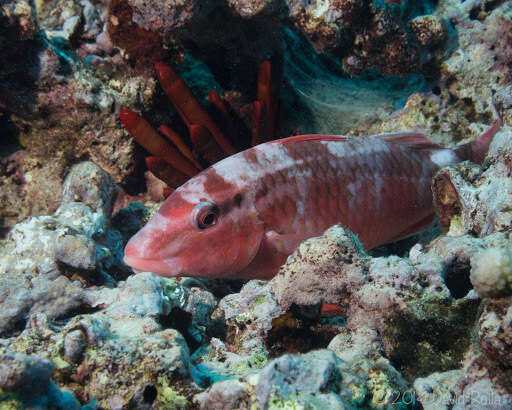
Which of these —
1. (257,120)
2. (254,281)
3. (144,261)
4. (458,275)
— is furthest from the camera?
(257,120)

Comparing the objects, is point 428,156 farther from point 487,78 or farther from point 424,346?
point 424,346

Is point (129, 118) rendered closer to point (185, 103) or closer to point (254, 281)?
point (185, 103)

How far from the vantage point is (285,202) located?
108 inches

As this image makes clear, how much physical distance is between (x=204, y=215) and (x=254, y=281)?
0.58m

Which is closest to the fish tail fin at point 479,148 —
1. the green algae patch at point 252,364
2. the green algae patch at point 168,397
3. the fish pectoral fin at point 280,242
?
the fish pectoral fin at point 280,242

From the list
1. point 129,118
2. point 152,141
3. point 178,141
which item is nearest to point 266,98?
point 178,141

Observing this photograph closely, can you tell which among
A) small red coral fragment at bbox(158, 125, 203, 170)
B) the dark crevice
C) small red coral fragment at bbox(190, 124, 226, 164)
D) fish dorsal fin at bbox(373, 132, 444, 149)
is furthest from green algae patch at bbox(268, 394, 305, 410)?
small red coral fragment at bbox(158, 125, 203, 170)

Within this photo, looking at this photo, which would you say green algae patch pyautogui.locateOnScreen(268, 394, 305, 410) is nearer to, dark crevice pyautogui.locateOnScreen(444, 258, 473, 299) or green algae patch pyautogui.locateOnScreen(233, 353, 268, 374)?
green algae patch pyautogui.locateOnScreen(233, 353, 268, 374)

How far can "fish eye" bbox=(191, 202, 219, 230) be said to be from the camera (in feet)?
7.96

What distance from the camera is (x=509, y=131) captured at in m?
2.26

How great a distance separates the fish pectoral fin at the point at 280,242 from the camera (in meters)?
2.68

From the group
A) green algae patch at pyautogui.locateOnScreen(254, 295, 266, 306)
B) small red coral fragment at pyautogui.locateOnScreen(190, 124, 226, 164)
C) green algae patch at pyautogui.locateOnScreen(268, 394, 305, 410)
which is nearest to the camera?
green algae patch at pyautogui.locateOnScreen(268, 394, 305, 410)

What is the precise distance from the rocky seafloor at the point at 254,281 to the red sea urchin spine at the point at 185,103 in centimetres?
29

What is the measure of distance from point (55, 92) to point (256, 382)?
3.59 m
